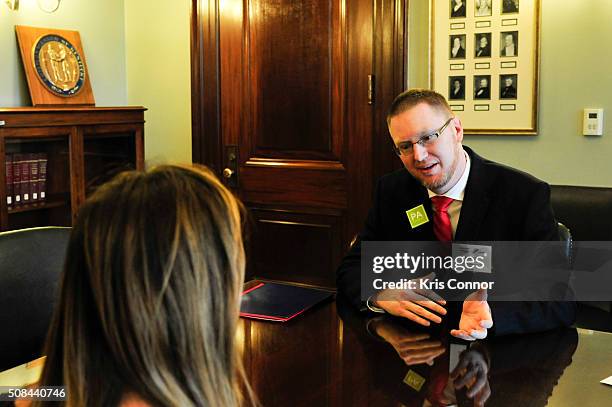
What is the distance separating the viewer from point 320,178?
400 centimetres

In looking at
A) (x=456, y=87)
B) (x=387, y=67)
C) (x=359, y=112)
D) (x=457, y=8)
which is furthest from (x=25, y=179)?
(x=457, y=8)

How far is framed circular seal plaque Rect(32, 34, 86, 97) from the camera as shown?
400 centimetres

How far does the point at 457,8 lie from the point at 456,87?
0.38m

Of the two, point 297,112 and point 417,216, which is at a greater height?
point 297,112

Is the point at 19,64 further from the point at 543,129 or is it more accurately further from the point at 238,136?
the point at 543,129

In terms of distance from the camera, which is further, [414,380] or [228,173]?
[228,173]

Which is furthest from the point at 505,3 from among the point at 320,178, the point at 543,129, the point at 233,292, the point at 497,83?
the point at 233,292

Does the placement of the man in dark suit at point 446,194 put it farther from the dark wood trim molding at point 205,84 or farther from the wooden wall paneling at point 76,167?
the dark wood trim molding at point 205,84

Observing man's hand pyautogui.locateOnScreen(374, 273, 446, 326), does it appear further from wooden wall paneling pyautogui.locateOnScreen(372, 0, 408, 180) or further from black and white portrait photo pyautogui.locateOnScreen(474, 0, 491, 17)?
black and white portrait photo pyautogui.locateOnScreen(474, 0, 491, 17)

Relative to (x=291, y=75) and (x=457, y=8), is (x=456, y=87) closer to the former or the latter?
(x=457, y=8)

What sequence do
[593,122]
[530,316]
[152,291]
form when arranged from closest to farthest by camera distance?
1. [152,291]
2. [530,316]
3. [593,122]

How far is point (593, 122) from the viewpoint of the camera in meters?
3.35

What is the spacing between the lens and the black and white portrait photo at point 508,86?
3.52 meters

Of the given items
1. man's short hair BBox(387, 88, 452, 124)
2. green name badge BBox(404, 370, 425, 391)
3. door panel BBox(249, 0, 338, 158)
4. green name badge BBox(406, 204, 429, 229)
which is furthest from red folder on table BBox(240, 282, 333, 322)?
door panel BBox(249, 0, 338, 158)
